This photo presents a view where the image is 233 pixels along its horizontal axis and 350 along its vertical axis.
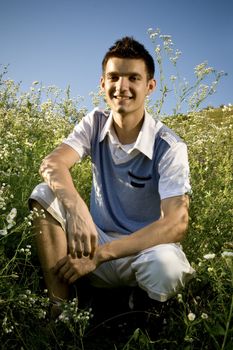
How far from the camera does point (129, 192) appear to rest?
400cm

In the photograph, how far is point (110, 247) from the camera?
3.49m

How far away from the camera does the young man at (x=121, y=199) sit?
3.49 m

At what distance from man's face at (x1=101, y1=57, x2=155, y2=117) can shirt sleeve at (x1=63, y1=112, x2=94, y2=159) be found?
279 millimetres

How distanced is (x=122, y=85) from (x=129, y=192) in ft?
2.78

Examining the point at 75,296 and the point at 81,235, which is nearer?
the point at 81,235

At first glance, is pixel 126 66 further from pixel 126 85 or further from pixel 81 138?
pixel 81 138

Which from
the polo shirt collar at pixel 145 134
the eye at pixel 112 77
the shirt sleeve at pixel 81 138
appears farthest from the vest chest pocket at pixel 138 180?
the eye at pixel 112 77

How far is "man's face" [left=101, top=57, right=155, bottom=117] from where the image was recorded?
13.4 feet

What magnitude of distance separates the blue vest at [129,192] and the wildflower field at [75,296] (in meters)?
0.57

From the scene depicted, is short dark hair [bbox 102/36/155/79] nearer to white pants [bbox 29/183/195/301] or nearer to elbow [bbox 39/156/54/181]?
elbow [bbox 39/156/54/181]

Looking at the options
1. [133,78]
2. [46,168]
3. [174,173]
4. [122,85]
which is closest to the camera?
[174,173]

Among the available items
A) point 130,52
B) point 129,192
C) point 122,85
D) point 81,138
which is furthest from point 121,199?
point 130,52

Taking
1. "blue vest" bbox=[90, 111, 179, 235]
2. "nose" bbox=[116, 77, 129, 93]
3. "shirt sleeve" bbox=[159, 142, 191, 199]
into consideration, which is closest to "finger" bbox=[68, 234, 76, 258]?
"blue vest" bbox=[90, 111, 179, 235]

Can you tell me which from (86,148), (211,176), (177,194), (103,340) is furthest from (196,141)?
(103,340)
